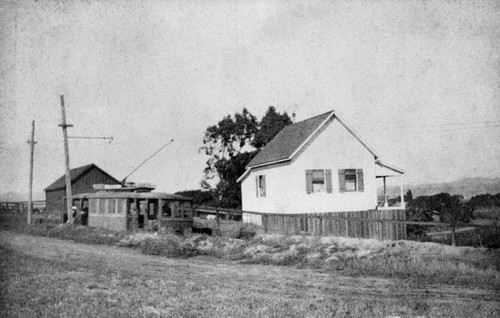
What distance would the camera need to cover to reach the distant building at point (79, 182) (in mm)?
46844

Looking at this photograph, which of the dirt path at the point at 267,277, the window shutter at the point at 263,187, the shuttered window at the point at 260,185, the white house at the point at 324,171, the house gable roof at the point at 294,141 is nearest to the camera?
the dirt path at the point at 267,277

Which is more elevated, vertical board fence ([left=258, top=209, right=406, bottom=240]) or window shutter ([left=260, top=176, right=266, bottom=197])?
window shutter ([left=260, top=176, right=266, bottom=197])

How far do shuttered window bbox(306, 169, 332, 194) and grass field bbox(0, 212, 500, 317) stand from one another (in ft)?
17.0

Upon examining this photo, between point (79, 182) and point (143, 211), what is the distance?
2503 cm

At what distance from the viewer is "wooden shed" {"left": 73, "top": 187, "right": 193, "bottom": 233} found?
23703mm

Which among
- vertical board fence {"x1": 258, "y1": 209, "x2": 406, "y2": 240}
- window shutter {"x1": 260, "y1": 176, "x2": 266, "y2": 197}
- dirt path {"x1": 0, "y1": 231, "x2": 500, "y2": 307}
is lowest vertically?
dirt path {"x1": 0, "y1": 231, "x2": 500, "y2": 307}

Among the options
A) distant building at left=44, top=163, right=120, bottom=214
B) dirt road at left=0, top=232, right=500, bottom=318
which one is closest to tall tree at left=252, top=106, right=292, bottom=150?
dirt road at left=0, top=232, right=500, bottom=318

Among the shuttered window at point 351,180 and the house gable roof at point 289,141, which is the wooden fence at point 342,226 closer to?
the shuttered window at point 351,180

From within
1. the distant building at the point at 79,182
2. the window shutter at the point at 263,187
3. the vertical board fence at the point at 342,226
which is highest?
the distant building at the point at 79,182

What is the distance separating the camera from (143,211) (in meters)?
25.3

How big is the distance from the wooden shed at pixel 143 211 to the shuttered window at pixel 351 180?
346 inches

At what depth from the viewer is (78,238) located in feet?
73.8

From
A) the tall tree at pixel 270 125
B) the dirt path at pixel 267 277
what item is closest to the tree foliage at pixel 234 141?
the tall tree at pixel 270 125

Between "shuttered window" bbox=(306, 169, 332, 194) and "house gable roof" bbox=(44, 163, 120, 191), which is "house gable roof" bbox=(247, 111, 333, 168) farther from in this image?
"house gable roof" bbox=(44, 163, 120, 191)
